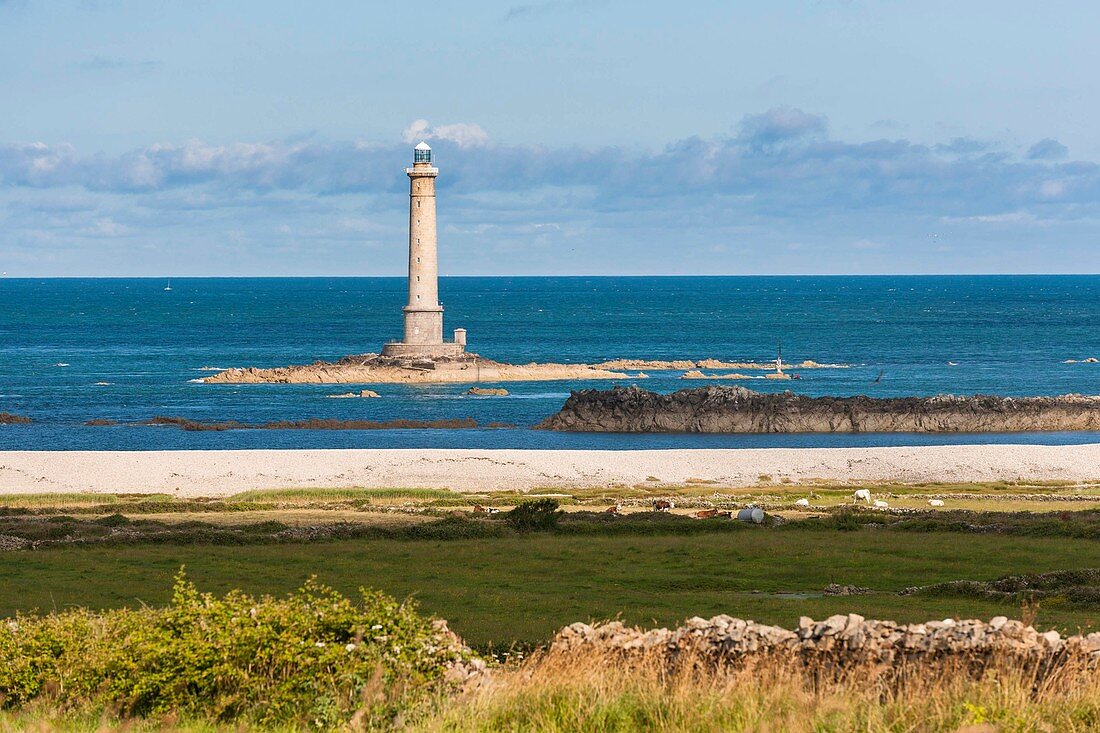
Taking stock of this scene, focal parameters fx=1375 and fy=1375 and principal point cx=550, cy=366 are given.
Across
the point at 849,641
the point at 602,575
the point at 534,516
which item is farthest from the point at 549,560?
the point at 849,641

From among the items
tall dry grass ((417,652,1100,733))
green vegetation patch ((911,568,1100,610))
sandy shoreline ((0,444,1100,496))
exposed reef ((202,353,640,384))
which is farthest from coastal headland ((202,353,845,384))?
tall dry grass ((417,652,1100,733))

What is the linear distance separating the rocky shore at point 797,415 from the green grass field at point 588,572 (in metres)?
44.3

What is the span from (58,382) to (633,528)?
85352 mm

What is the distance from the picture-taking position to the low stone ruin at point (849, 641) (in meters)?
15.8

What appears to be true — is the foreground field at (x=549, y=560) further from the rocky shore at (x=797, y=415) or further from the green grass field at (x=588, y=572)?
the rocky shore at (x=797, y=415)

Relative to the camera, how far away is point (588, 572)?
3200 cm

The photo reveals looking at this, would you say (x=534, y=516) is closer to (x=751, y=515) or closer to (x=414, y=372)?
(x=751, y=515)

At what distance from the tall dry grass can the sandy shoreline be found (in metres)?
39.9

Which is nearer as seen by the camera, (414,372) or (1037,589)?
(1037,589)

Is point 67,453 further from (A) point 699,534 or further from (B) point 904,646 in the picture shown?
(B) point 904,646

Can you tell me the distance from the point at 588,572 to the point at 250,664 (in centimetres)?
1726

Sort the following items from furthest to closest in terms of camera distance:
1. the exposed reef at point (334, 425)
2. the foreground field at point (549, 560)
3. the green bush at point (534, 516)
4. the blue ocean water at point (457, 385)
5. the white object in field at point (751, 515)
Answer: the exposed reef at point (334, 425), the blue ocean water at point (457, 385), the white object in field at point (751, 515), the green bush at point (534, 516), the foreground field at point (549, 560)

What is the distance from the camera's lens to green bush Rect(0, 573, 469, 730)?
48.5 feet

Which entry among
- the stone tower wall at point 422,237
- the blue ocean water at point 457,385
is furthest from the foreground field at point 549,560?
the stone tower wall at point 422,237
